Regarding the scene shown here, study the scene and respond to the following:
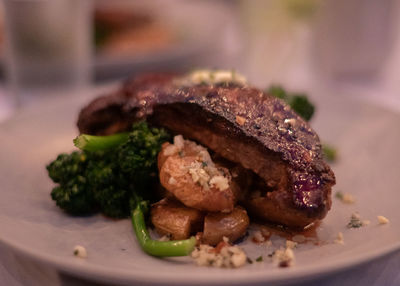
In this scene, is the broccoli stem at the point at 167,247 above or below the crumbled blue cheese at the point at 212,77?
below

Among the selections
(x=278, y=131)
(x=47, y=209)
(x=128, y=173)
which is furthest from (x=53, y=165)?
(x=278, y=131)

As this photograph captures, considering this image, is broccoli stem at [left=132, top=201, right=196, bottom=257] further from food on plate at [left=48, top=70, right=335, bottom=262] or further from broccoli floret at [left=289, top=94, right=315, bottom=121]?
broccoli floret at [left=289, top=94, right=315, bottom=121]

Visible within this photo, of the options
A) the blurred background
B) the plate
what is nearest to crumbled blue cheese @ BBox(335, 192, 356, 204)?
the plate

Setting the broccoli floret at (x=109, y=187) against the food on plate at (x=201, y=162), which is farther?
the broccoli floret at (x=109, y=187)

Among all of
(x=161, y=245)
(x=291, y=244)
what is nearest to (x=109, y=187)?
(x=161, y=245)

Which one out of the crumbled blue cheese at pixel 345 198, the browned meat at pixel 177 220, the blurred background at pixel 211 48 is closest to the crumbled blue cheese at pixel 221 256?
the browned meat at pixel 177 220

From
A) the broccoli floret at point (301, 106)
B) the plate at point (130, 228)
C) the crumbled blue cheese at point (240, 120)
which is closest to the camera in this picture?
the plate at point (130, 228)

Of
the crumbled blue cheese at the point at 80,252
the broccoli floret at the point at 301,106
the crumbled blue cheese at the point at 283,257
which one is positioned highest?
the broccoli floret at the point at 301,106

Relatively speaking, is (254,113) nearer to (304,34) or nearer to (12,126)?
(12,126)

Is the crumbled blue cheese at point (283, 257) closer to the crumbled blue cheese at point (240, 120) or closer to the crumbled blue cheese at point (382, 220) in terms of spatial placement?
the crumbled blue cheese at point (382, 220)
